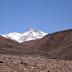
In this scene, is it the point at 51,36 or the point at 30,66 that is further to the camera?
the point at 51,36

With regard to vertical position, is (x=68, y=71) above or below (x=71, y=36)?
below

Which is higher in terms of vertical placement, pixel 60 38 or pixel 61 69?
pixel 60 38

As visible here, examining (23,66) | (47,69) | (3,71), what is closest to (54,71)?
(47,69)

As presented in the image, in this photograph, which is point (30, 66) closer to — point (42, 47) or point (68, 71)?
point (68, 71)

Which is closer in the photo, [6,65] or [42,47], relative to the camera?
[6,65]

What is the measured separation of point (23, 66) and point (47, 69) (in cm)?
133

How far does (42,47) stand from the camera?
9288cm

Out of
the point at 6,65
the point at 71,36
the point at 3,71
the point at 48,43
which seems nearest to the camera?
the point at 3,71

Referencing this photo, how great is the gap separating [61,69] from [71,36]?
64.2m

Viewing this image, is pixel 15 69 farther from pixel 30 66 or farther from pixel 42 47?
pixel 42 47

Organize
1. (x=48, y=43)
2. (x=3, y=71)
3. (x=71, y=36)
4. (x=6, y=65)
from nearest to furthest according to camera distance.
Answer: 1. (x=3, y=71)
2. (x=6, y=65)
3. (x=71, y=36)
4. (x=48, y=43)

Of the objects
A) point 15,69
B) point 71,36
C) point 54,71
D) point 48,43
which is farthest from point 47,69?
point 48,43

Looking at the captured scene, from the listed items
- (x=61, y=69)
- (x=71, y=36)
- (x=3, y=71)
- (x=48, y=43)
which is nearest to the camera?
(x=3, y=71)

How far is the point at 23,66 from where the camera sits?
16.5m
